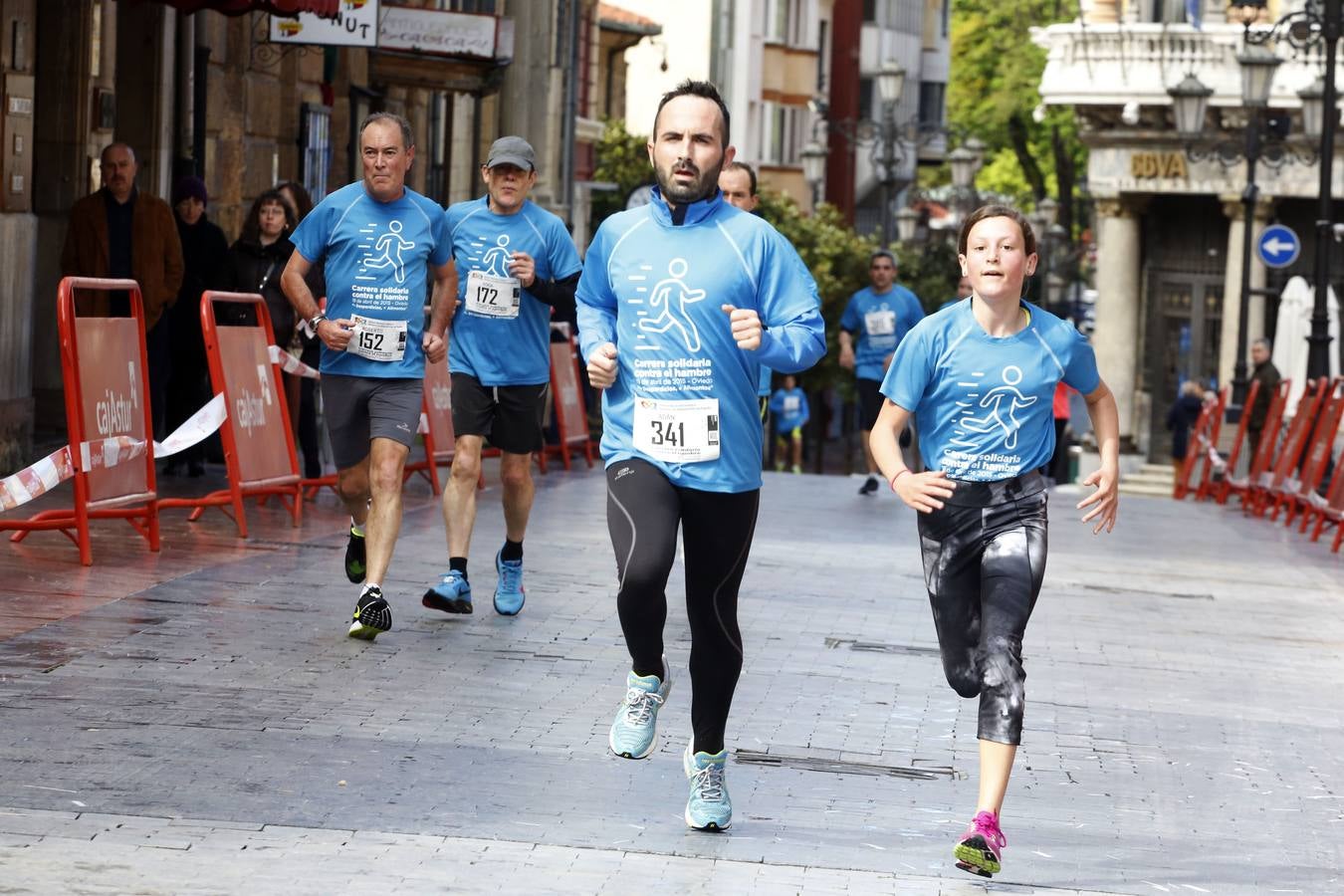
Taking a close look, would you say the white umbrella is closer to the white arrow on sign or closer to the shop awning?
the white arrow on sign

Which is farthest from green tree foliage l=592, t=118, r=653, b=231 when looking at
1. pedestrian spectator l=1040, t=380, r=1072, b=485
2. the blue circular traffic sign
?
the blue circular traffic sign

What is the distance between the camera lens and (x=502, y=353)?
10.6 m

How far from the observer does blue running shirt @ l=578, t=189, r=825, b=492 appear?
6.52 m

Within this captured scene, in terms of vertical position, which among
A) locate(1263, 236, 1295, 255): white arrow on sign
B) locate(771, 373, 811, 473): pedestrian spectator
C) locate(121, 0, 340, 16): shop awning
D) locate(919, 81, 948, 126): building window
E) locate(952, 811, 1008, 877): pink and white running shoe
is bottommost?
locate(771, 373, 811, 473): pedestrian spectator

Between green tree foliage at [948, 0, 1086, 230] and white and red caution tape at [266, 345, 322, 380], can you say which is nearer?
white and red caution tape at [266, 345, 322, 380]

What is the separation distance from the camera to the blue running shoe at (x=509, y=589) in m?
10.6

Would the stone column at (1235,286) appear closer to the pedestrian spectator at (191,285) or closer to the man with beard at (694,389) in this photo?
the pedestrian spectator at (191,285)

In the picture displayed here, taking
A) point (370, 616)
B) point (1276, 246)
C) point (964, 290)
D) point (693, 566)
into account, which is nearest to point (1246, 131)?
point (1276, 246)

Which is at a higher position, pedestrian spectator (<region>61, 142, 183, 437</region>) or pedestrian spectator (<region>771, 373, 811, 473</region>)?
pedestrian spectator (<region>61, 142, 183, 437</region>)

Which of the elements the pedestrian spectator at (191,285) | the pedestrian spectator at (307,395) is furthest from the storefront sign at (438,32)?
the pedestrian spectator at (307,395)

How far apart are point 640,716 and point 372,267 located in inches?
145

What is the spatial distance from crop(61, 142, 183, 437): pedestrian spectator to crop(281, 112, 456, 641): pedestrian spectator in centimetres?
506

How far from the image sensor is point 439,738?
763 cm

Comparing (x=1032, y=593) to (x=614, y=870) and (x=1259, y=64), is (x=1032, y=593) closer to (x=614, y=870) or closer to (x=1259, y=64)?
(x=614, y=870)
